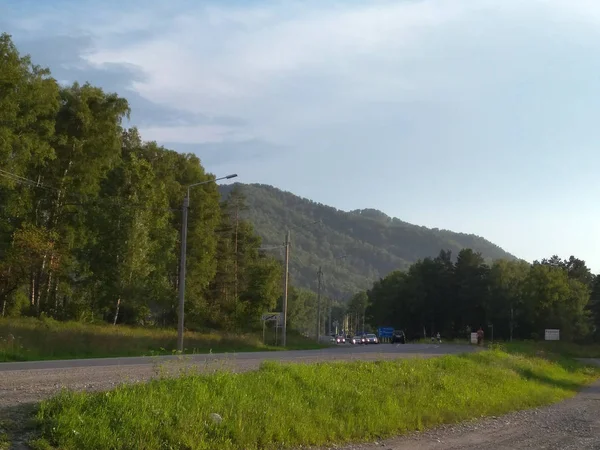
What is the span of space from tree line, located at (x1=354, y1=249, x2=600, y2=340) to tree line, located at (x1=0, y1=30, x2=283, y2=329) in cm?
5175

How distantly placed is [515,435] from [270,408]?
20.2ft

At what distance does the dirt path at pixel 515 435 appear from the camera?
13.4 m

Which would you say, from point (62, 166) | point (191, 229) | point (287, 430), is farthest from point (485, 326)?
point (287, 430)

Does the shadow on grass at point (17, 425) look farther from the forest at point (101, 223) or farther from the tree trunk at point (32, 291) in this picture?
the tree trunk at point (32, 291)

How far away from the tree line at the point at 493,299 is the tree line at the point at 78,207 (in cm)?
5175

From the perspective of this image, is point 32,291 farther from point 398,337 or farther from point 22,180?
point 398,337

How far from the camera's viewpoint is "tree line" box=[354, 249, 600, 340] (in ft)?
301

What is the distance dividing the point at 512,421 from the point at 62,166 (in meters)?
36.5

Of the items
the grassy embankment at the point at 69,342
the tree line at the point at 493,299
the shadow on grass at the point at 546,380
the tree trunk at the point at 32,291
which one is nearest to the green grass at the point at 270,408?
the shadow on grass at the point at 546,380

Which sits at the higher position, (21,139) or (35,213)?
(21,139)

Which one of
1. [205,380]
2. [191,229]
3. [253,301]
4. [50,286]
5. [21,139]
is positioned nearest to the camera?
[205,380]

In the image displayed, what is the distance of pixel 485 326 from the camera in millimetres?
113312

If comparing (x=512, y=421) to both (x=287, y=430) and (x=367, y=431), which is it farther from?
(x=287, y=430)

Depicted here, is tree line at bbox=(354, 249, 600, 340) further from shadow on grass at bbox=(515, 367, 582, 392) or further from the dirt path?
the dirt path
